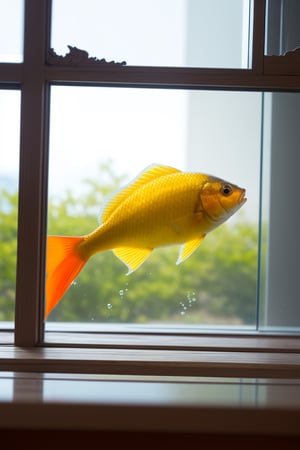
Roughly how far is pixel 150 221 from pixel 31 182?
27 centimetres

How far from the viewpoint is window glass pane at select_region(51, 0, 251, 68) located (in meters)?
1.28

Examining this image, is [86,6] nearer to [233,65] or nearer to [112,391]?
[233,65]

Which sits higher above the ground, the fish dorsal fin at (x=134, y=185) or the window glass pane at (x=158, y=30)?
the window glass pane at (x=158, y=30)

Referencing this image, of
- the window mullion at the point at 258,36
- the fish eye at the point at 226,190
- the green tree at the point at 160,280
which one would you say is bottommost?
the green tree at the point at 160,280

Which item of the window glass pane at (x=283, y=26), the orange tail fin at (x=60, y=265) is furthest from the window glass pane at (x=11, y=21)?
the window glass pane at (x=283, y=26)

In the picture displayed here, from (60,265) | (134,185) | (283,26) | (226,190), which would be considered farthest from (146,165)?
(283,26)

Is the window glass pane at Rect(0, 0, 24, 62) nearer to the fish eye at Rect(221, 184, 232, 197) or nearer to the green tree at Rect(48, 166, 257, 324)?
the green tree at Rect(48, 166, 257, 324)

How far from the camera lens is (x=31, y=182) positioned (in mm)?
1212

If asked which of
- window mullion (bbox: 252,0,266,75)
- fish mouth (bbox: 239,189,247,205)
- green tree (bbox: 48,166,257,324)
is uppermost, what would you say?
window mullion (bbox: 252,0,266,75)

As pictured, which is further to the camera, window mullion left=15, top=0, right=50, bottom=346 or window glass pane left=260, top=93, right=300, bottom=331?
window glass pane left=260, top=93, right=300, bottom=331

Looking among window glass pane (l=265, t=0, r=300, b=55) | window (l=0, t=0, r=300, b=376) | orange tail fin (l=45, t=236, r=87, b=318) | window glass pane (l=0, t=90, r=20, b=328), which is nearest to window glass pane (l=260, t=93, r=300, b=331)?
→ window (l=0, t=0, r=300, b=376)

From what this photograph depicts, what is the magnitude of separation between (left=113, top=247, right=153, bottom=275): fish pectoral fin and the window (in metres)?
0.06

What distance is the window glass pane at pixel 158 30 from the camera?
1.28 m

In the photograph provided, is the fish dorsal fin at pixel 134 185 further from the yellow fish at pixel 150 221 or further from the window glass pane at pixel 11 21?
the window glass pane at pixel 11 21
